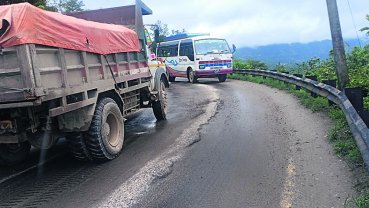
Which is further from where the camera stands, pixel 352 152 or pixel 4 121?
pixel 352 152

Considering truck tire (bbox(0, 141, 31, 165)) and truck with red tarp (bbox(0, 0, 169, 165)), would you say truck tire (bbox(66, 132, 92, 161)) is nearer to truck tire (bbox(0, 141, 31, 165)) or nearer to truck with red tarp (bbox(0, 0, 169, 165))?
truck with red tarp (bbox(0, 0, 169, 165))

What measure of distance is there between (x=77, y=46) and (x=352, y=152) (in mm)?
4500

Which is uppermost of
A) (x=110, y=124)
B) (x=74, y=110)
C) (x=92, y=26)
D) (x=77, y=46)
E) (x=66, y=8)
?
(x=66, y=8)

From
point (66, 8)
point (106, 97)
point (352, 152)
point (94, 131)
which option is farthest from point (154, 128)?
point (66, 8)

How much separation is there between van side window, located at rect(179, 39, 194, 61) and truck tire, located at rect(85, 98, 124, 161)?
13.1 meters

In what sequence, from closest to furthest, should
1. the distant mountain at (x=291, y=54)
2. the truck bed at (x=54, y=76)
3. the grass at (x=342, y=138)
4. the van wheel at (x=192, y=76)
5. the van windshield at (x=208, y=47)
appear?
the grass at (x=342, y=138), the truck bed at (x=54, y=76), the van windshield at (x=208, y=47), the van wheel at (x=192, y=76), the distant mountain at (x=291, y=54)

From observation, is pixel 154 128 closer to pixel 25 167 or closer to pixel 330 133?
pixel 25 167

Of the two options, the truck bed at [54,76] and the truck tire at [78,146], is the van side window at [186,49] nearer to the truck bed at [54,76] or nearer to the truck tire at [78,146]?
the truck bed at [54,76]

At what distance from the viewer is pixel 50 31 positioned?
419 centimetres

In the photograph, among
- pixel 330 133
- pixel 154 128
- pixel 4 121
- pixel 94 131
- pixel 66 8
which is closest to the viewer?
pixel 4 121

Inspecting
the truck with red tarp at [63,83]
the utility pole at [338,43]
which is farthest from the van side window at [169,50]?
the truck with red tarp at [63,83]

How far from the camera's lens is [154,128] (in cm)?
772

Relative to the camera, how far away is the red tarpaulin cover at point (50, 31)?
3695mm

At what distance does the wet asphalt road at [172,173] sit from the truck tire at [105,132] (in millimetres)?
189
